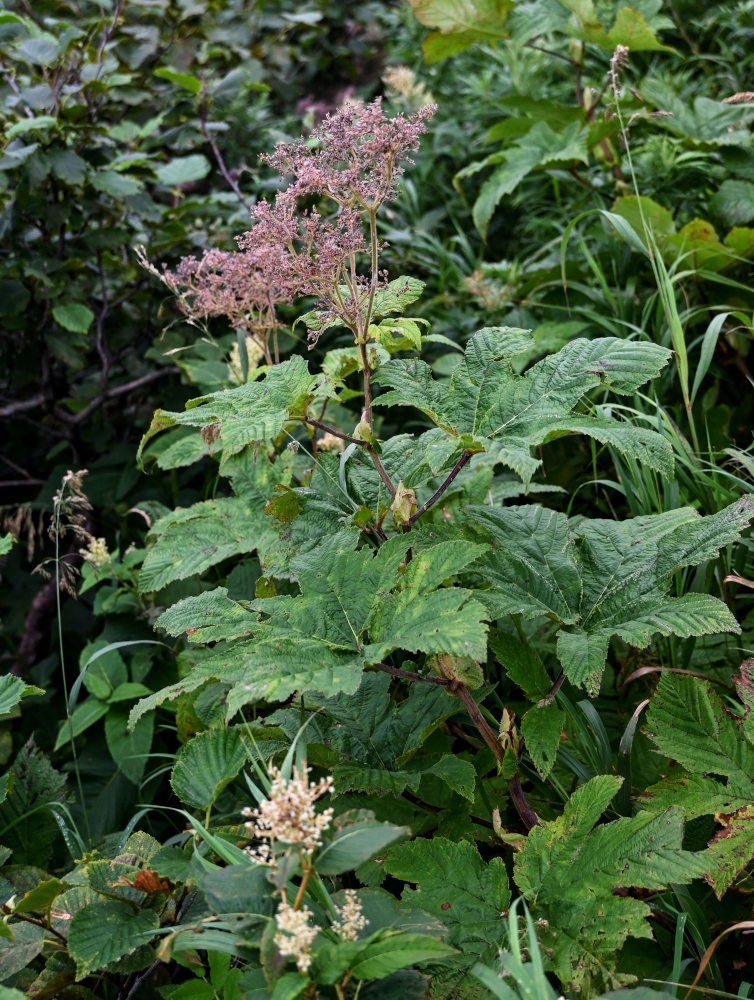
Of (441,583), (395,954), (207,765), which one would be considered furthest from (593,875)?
(207,765)

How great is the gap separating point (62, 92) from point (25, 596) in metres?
1.70

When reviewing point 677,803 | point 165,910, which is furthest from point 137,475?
point 677,803

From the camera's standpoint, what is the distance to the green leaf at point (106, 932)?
1.18m

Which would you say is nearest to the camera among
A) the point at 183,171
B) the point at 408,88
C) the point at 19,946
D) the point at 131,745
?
the point at 19,946

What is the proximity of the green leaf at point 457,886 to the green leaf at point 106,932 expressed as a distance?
0.37 metres

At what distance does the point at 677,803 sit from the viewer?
1289 mm

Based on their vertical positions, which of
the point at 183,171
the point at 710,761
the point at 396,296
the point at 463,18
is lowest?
the point at 710,761

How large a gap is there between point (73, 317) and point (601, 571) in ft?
6.04

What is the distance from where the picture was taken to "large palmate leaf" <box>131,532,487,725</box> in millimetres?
1108

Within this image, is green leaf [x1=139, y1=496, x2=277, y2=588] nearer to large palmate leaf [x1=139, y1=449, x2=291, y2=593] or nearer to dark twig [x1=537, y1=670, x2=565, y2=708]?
large palmate leaf [x1=139, y1=449, x2=291, y2=593]

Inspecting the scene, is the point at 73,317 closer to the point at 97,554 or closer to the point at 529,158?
the point at 97,554

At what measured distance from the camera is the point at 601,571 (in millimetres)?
1421

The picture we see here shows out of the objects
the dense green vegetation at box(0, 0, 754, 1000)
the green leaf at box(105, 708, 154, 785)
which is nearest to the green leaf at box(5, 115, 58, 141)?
the dense green vegetation at box(0, 0, 754, 1000)

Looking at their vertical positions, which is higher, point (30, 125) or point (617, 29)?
point (617, 29)
